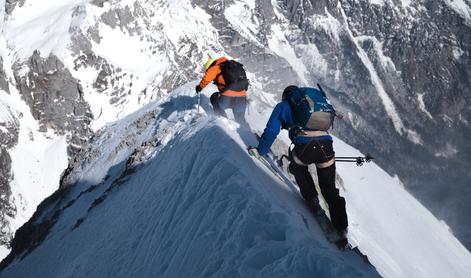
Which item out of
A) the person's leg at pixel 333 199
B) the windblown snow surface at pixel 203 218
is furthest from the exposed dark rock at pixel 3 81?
the person's leg at pixel 333 199

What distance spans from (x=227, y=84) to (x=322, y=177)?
639 cm

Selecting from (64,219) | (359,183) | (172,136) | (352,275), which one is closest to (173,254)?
(352,275)

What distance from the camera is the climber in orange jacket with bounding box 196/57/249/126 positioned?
48.4ft

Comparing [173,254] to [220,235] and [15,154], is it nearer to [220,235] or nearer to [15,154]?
[220,235]

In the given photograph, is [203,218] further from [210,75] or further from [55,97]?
[55,97]

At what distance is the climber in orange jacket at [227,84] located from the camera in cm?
1477

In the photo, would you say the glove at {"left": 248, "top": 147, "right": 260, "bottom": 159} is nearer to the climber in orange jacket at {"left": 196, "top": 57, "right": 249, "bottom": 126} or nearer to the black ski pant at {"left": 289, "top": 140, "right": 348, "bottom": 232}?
the black ski pant at {"left": 289, "top": 140, "right": 348, "bottom": 232}

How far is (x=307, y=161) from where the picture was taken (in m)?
9.32

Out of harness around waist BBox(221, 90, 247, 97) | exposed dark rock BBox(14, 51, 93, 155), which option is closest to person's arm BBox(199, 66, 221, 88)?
harness around waist BBox(221, 90, 247, 97)

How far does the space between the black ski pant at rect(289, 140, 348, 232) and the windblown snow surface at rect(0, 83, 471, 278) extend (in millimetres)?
387

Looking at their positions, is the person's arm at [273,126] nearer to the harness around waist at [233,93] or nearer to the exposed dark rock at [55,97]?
the harness around waist at [233,93]

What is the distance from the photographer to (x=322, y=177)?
30.1 ft

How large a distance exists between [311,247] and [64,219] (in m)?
13.5

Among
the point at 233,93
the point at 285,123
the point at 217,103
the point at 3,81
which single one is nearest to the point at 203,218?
the point at 285,123
